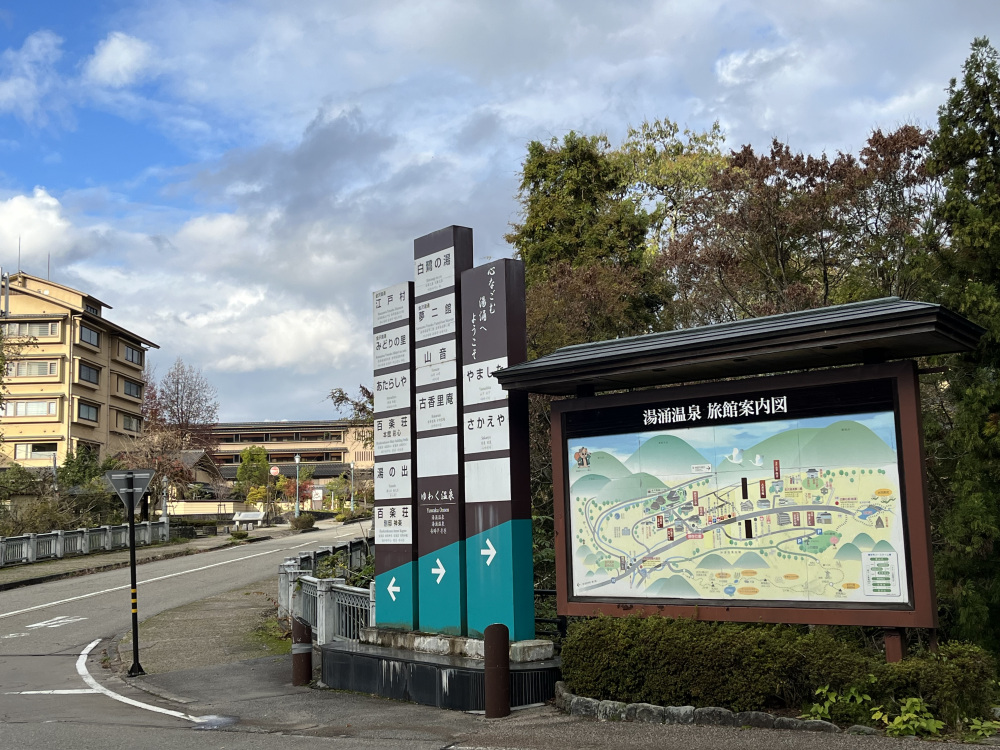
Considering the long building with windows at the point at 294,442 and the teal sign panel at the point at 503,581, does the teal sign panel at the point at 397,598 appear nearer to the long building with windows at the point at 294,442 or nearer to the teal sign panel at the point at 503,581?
the teal sign panel at the point at 503,581

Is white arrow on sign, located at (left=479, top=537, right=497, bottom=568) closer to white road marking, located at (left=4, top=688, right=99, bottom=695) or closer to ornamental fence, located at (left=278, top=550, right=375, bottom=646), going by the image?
ornamental fence, located at (left=278, top=550, right=375, bottom=646)

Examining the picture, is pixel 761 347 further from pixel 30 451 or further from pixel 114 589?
pixel 30 451

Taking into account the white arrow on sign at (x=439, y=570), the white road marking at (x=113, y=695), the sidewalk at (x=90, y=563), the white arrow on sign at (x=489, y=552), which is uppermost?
the white arrow on sign at (x=489, y=552)

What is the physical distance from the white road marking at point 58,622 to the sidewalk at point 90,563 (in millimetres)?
7568

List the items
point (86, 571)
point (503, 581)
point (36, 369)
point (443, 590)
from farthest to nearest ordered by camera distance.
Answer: point (36, 369) < point (86, 571) < point (443, 590) < point (503, 581)

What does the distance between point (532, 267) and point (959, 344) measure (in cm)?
1792

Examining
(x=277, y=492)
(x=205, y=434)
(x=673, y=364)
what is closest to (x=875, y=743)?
(x=673, y=364)

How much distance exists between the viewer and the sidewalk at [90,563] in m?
30.9

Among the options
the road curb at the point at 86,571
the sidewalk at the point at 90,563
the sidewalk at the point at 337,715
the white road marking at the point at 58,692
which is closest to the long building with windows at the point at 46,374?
the sidewalk at the point at 90,563

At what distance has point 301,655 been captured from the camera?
45.8 feet

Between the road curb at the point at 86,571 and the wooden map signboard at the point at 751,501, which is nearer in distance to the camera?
the wooden map signboard at the point at 751,501

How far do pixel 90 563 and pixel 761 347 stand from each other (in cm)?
3203

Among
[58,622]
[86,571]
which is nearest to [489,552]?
[58,622]

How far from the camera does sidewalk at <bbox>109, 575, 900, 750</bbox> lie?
9.13 m
